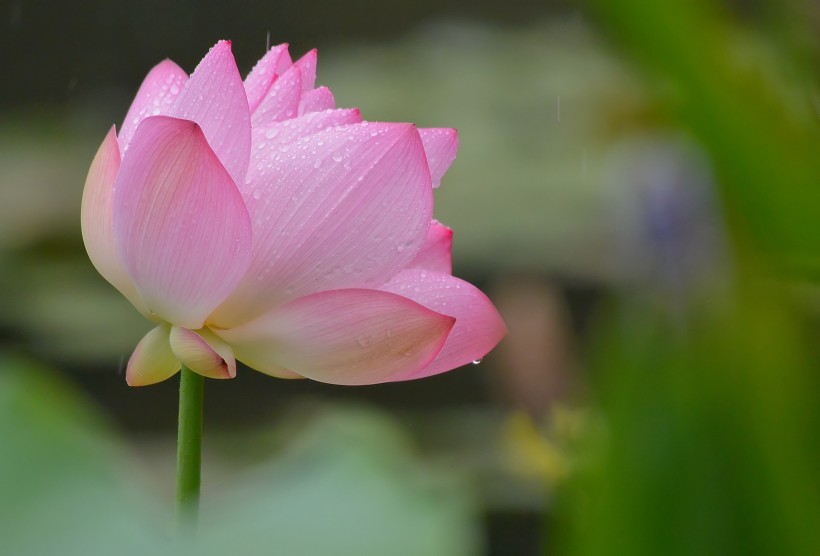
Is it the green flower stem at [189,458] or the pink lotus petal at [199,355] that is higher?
the pink lotus petal at [199,355]

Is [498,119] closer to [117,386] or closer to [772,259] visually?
[117,386]

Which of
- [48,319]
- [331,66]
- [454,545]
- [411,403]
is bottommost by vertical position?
[454,545]

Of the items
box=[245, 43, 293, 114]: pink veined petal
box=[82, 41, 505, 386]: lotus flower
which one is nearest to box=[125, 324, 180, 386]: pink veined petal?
box=[82, 41, 505, 386]: lotus flower

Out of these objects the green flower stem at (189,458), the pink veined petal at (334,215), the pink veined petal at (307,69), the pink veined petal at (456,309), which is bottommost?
the green flower stem at (189,458)

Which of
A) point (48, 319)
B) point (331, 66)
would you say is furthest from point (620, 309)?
point (331, 66)

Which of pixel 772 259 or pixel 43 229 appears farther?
pixel 43 229

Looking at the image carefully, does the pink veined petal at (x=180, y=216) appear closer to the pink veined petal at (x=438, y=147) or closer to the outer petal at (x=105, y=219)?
the outer petal at (x=105, y=219)

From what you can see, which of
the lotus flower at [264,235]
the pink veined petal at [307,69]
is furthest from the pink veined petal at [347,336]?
the pink veined petal at [307,69]
